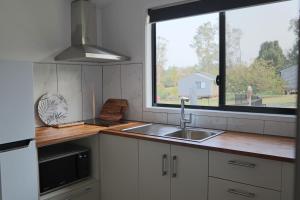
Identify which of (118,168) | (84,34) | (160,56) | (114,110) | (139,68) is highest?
(84,34)

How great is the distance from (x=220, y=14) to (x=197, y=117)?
91 cm

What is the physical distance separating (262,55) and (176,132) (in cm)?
93

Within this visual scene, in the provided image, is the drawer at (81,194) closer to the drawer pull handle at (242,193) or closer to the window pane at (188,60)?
the window pane at (188,60)

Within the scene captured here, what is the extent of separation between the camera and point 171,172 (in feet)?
6.48

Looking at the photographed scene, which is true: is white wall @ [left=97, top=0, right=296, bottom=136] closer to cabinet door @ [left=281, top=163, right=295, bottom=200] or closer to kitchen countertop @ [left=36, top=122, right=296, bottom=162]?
kitchen countertop @ [left=36, top=122, right=296, bottom=162]

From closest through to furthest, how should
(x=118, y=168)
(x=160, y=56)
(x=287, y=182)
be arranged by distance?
(x=287, y=182), (x=118, y=168), (x=160, y=56)

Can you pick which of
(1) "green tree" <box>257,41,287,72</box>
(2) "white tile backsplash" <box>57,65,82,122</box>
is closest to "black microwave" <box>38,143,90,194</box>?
(2) "white tile backsplash" <box>57,65,82,122</box>

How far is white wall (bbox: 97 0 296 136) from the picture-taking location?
222cm

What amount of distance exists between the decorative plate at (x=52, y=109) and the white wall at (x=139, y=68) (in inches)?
21.6

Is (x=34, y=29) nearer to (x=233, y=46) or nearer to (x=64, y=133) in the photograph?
(x=64, y=133)

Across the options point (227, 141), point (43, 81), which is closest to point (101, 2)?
point (43, 81)

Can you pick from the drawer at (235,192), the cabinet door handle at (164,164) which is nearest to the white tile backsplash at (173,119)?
the cabinet door handle at (164,164)

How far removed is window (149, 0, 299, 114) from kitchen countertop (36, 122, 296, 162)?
12.7 inches

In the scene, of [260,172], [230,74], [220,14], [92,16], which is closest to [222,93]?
[230,74]
